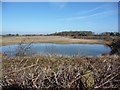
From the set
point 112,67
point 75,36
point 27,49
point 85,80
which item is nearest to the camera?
point 85,80

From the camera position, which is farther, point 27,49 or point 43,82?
point 27,49

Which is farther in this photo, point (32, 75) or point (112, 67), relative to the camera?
point (112, 67)

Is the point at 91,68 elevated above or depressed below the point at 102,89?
above

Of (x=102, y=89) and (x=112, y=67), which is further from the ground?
(x=112, y=67)

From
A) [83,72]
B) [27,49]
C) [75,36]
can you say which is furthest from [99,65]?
[75,36]

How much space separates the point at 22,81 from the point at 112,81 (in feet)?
4.60

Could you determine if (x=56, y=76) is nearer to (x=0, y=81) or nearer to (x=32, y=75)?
(x=32, y=75)

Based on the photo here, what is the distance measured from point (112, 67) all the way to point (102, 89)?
0.44 m

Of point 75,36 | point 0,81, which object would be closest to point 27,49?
point 0,81

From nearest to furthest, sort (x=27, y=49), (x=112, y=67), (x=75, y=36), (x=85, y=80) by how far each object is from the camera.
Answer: (x=85, y=80), (x=112, y=67), (x=27, y=49), (x=75, y=36)

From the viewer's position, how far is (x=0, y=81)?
3.79m

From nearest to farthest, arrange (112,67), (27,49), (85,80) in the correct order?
(85,80) < (112,67) < (27,49)

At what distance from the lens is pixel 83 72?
145 inches

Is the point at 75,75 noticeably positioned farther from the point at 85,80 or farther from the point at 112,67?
the point at 112,67
